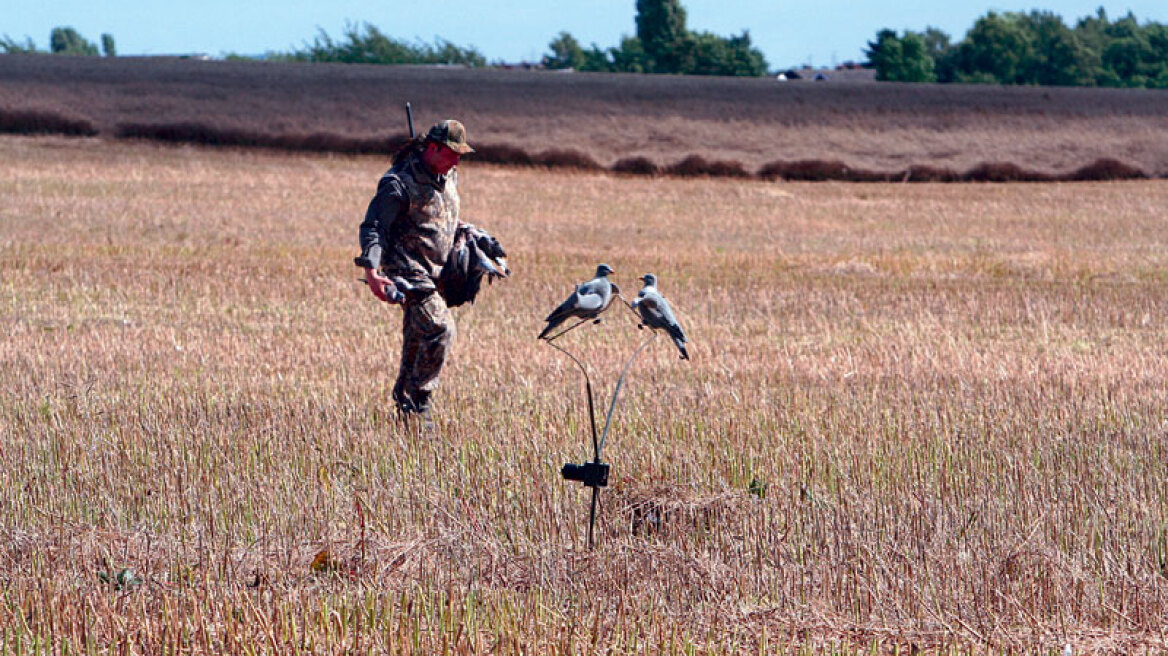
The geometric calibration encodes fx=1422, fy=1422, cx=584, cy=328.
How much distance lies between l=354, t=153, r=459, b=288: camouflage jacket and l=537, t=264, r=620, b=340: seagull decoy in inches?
88.6

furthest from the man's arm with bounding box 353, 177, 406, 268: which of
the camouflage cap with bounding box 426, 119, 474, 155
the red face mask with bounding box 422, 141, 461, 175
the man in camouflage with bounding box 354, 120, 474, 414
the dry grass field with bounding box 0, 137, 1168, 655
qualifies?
the dry grass field with bounding box 0, 137, 1168, 655

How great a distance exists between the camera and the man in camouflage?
7.13 m

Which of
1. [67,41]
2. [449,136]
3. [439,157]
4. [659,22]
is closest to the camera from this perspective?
[449,136]

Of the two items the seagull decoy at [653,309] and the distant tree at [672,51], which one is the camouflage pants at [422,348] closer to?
the seagull decoy at [653,309]

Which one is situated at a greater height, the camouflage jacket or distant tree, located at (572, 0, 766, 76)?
distant tree, located at (572, 0, 766, 76)

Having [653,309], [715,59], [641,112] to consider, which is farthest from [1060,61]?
[653,309]

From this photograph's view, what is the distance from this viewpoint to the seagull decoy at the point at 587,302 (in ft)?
16.5

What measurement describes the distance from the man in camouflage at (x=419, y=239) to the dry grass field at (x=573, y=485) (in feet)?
1.08

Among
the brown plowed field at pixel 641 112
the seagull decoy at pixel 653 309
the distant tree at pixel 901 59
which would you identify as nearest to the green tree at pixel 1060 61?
the distant tree at pixel 901 59

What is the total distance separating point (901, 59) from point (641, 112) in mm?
36826

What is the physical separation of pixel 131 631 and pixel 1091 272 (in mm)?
14246

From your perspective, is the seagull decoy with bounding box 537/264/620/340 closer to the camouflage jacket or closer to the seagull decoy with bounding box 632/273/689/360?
the seagull decoy with bounding box 632/273/689/360

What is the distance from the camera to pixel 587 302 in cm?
505

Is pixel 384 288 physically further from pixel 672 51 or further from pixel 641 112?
pixel 672 51
